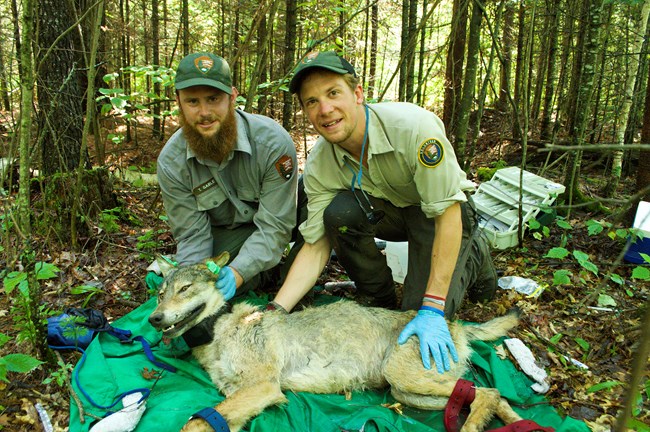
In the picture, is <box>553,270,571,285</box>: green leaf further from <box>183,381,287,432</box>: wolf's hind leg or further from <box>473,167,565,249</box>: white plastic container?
<box>183,381,287,432</box>: wolf's hind leg

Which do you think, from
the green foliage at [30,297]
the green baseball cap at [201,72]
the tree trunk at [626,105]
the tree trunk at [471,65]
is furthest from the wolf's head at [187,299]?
the tree trunk at [626,105]

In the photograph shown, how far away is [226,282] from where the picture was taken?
4125 millimetres

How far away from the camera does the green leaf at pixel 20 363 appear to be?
3.02 m

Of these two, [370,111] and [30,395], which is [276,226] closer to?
[370,111]

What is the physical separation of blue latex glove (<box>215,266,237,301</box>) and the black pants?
1075 mm

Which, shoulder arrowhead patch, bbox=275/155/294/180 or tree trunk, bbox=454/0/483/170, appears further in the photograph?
tree trunk, bbox=454/0/483/170

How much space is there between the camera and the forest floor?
3438mm

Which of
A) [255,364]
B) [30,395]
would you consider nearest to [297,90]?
[255,364]

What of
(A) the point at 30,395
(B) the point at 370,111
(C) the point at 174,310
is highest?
(B) the point at 370,111

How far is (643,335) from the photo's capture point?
99 cm

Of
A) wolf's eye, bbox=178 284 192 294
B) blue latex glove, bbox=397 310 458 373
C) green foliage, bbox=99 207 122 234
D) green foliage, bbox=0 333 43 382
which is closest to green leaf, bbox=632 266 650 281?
blue latex glove, bbox=397 310 458 373

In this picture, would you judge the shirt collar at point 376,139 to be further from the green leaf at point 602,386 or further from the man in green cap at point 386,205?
the green leaf at point 602,386

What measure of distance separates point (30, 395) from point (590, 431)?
423 centimetres

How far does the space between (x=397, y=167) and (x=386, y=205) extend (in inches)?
25.6
